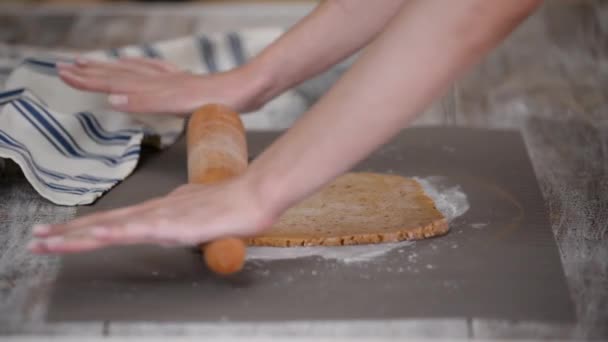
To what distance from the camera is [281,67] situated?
1530 millimetres

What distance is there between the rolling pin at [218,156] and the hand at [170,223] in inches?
1.0

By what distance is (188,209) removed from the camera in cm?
104

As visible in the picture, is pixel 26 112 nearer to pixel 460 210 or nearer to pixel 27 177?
pixel 27 177

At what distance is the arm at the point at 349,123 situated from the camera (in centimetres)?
100

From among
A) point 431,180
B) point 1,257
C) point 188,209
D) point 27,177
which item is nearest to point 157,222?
point 188,209

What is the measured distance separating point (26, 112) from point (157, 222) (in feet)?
1.89

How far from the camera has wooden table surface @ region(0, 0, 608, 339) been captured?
994 mm

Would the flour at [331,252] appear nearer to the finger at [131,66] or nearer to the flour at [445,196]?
the flour at [445,196]

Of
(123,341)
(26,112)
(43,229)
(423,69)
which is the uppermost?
(26,112)

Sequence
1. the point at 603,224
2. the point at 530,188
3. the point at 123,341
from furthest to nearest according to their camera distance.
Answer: the point at 530,188 → the point at 603,224 → the point at 123,341

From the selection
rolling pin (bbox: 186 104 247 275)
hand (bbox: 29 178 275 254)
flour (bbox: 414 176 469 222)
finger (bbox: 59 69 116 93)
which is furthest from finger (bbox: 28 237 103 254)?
finger (bbox: 59 69 116 93)

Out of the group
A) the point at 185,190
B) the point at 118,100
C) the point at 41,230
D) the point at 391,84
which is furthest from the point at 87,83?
the point at 391,84

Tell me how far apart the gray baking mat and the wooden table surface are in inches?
0.7

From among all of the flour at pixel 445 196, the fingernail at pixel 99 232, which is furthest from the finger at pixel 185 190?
the flour at pixel 445 196
